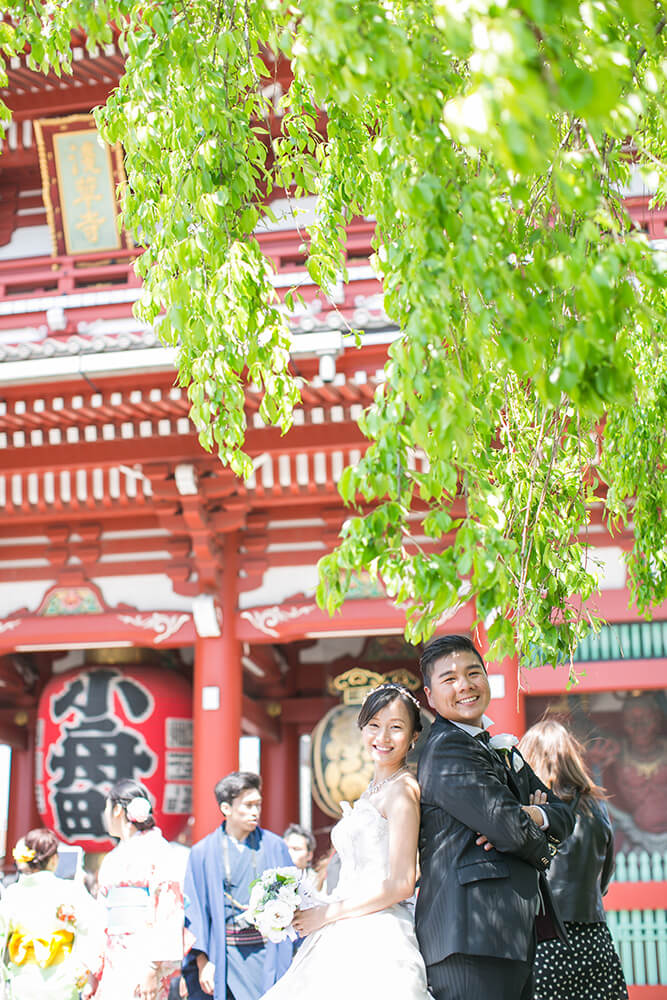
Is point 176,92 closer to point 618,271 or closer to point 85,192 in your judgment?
point 618,271

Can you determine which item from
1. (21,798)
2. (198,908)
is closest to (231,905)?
(198,908)

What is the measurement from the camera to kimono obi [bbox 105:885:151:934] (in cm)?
504

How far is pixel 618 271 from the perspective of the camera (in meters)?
1.84

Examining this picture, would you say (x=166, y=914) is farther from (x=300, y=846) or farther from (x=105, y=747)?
(x=105, y=747)

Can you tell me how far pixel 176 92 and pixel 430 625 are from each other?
1495 millimetres

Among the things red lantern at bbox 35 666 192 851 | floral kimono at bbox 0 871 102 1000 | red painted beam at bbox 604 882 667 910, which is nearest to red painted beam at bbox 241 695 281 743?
red lantern at bbox 35 666 192 851

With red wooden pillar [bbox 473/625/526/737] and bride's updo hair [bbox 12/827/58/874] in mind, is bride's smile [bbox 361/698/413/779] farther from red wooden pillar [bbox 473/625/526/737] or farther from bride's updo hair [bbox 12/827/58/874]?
red wooden pillar [bbox 473/625/526/737]

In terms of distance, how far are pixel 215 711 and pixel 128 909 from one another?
2336 millimetres

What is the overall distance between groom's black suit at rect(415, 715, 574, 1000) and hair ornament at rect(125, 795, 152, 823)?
2.57m

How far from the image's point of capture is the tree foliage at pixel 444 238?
1.78 metres

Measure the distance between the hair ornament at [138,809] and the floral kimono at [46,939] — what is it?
51 cm

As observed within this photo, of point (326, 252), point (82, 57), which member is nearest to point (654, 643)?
point (326, 252)

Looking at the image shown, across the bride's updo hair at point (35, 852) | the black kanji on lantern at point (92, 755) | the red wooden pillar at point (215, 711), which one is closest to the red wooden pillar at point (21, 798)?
the black kanji on lantern at point (92, 755)

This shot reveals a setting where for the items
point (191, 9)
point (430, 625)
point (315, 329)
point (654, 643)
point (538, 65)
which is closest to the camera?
point (538, 65)
